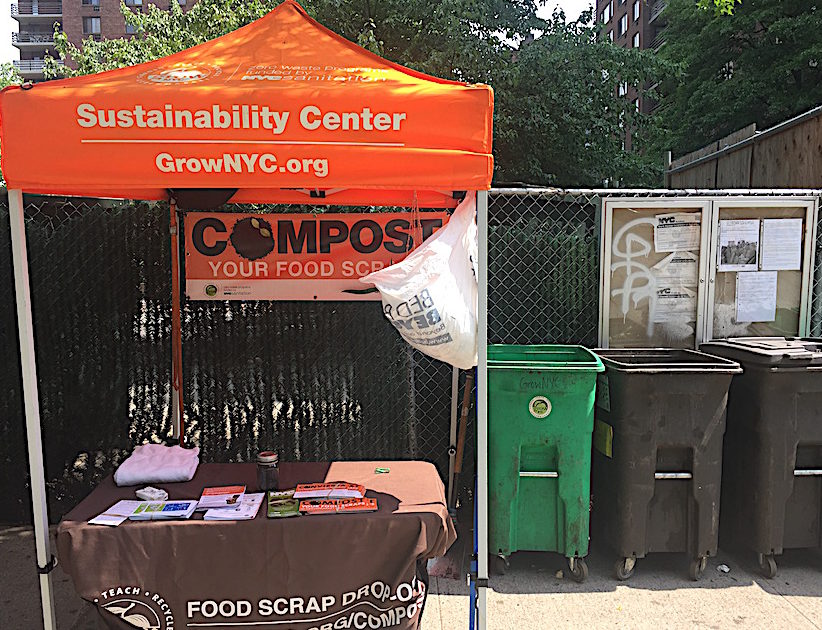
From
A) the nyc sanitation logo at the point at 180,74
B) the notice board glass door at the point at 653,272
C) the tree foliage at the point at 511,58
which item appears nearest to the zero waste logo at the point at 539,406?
the notice board glass door at the point at 653,272

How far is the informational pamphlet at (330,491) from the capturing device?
3146mm

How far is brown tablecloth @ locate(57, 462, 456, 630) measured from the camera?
2.84m

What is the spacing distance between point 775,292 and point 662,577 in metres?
2.24

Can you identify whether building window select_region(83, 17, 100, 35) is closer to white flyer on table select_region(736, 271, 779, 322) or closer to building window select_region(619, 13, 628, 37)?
building window select_region(619, 13, 628, 37)

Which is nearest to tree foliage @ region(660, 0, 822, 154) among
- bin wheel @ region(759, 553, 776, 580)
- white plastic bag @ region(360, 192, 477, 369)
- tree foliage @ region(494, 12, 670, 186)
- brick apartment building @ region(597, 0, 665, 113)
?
tree foliage @ region(494, 12, 670, 186)

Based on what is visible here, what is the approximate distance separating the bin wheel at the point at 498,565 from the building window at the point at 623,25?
4952 cm

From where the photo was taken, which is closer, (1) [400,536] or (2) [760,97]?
(1) [400,536]

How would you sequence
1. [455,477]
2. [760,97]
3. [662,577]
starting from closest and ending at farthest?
[662,577] < [455,477] < [760,97]

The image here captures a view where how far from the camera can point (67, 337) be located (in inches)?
186

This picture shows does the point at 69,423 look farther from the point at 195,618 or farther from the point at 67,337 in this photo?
the point at 195,618

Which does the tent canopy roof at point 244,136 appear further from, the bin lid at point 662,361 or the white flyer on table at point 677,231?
the white flyer on table at point 677,231

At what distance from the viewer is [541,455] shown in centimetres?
396

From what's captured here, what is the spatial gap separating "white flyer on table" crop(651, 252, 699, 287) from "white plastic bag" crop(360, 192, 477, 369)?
2295mm

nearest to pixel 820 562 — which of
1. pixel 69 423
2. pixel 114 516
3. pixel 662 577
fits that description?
pixel 662 577
